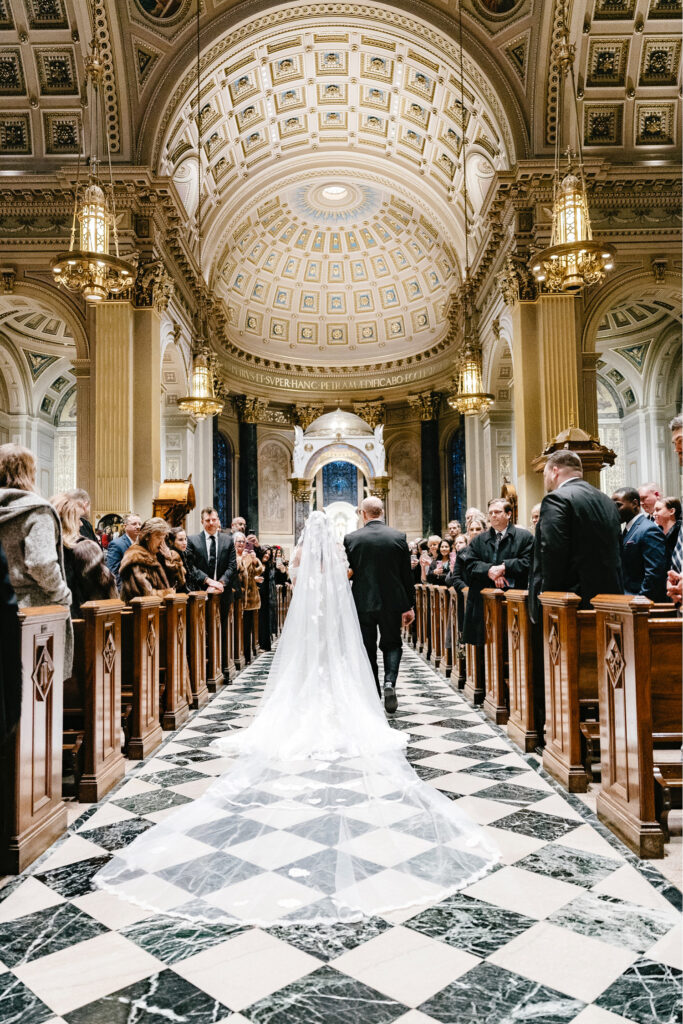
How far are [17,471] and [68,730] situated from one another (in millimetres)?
1725

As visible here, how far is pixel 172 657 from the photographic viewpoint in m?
6.28

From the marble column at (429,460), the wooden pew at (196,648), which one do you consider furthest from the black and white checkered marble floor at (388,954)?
the marble column at (429,460)

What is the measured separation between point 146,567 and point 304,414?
19.2 metres

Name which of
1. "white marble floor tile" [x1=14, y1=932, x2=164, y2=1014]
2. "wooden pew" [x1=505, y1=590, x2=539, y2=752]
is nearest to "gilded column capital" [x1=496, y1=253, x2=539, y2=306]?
"wooden pew" [x1=505, y1=590, x2=539, y2=752]

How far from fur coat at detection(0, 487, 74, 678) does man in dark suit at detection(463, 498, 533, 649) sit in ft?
12.2

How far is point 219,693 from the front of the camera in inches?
324

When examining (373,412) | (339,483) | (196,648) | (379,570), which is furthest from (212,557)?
(339,483)

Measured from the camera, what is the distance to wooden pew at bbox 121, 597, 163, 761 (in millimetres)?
5289

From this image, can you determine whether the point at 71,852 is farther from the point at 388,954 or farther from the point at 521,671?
the point at 521,671

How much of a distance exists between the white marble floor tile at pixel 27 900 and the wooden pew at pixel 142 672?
83.9 inches

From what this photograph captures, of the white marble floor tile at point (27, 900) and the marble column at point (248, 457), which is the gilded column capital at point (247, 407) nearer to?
the marble column at point (248, 457)

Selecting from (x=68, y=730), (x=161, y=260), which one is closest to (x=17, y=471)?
(x=68, y=730)

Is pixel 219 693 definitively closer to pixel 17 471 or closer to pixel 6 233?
pixel 17 471

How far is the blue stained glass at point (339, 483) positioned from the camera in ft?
84.6
